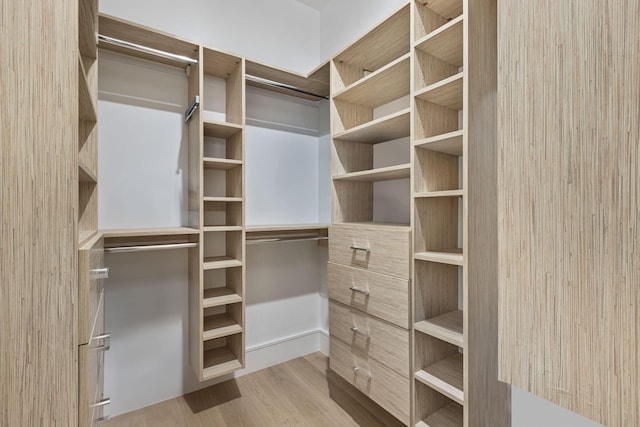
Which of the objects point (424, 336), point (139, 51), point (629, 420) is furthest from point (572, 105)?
point (139, 51)

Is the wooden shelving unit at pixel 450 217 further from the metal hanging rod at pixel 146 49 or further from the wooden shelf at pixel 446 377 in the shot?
the metal hanging rod at pixel 146 49

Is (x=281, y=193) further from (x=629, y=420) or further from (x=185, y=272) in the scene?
(x=629, y=420)

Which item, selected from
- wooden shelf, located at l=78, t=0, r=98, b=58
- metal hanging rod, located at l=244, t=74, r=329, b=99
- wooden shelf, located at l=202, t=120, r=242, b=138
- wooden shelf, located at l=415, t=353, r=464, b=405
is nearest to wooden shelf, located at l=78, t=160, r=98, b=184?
wooden shelf, located at l=78, t=0, r=98, b=58

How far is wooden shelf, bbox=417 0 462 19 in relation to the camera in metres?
1.35

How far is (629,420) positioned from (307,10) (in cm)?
Answer: 285

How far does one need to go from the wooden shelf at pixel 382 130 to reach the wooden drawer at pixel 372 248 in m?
0.52

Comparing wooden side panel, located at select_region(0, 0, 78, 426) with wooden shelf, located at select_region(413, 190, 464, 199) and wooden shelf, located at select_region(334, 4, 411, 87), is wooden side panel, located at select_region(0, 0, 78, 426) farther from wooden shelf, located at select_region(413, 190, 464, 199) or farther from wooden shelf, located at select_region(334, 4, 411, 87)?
wooden shelf, located at select_region(334, 4, 411, 87)

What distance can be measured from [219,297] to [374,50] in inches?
67.0

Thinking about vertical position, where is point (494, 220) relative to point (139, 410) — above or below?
above

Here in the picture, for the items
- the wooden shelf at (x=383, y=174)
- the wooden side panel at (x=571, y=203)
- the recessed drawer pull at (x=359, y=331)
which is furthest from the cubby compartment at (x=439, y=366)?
the wooden side panel at (x=571, y=203)

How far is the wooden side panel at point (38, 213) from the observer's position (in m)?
0.62

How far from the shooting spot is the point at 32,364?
643 millimetres

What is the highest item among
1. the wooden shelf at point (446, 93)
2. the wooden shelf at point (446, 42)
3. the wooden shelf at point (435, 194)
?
the wooden shelf at point (446, 42)

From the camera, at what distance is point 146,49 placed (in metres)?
1.65
